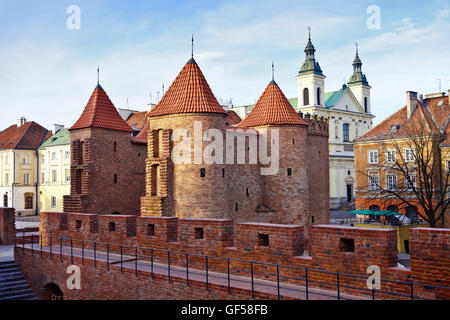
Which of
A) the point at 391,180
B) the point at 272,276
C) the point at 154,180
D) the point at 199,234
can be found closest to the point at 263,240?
the point at 272,276

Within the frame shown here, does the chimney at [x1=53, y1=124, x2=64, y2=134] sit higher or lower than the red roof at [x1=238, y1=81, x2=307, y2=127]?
higher

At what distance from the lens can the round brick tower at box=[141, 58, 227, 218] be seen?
1930cm

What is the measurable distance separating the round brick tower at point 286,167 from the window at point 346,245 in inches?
474

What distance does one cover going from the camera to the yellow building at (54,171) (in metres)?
49.1

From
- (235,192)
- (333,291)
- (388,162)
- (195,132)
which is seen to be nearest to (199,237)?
(333,291)

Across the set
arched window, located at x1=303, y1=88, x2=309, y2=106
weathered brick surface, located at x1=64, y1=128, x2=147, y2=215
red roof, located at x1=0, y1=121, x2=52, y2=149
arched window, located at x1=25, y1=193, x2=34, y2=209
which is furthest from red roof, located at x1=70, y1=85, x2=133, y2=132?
arched window, located at x1=303, y1=88, x2=309, y2=106

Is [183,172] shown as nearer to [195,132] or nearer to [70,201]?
[195,132]

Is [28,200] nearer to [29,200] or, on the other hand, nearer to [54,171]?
[29,200]

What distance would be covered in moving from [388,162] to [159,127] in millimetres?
22359

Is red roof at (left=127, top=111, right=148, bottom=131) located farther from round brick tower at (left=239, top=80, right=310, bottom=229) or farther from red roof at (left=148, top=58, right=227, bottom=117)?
red roof at (left=148, top=58, right=227, bottom=117)

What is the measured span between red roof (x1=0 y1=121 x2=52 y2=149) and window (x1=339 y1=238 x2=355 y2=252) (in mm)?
48368

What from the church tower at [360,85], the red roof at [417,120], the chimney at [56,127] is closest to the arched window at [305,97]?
the church tower at [360,85]

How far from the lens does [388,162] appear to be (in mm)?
36406

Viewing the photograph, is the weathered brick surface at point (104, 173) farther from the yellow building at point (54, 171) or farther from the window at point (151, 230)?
the yellow building at point (54, 171)
